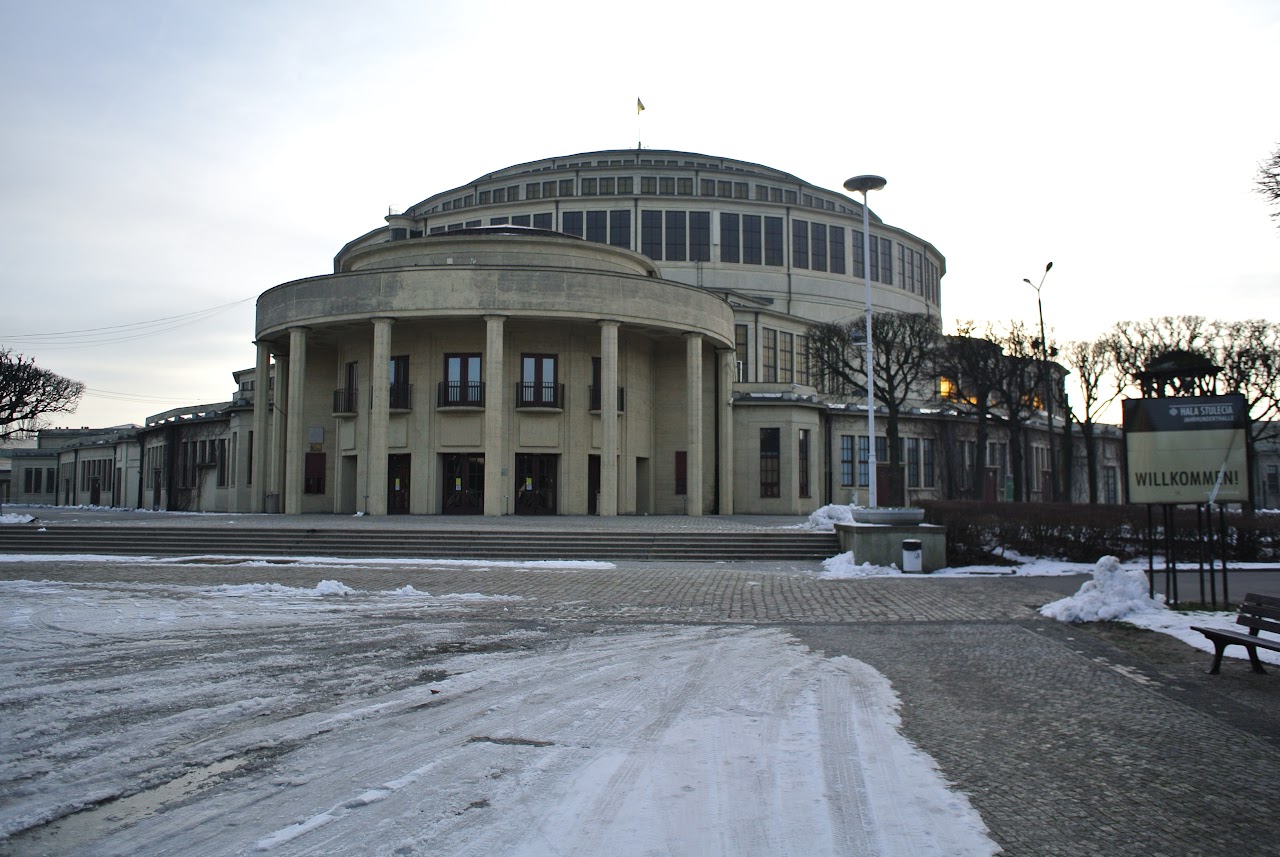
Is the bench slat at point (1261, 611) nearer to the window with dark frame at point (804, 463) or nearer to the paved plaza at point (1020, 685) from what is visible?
the paved plaza at point (1020, 685)

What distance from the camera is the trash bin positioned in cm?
2012

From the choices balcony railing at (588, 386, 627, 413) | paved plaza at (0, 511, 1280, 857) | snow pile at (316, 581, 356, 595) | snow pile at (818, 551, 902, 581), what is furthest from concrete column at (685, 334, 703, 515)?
snow pile at (316, 581, 356, 595)

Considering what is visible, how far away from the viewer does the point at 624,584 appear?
1733 centimetres

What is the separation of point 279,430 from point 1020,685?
120 ft

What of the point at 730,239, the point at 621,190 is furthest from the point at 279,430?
the point at 730,239

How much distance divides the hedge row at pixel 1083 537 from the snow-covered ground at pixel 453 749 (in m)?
12.0

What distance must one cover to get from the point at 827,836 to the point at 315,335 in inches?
1493

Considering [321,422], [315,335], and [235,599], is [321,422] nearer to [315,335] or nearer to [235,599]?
[315,335]

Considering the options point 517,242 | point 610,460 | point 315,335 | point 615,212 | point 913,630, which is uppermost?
point 615,212

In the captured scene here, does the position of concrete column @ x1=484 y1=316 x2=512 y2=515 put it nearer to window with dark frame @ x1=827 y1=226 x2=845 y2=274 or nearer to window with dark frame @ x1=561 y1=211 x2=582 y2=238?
window with dark frame @ x1=561 y1=211 x2=582 y2=238

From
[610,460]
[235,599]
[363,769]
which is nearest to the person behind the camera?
[363,769]


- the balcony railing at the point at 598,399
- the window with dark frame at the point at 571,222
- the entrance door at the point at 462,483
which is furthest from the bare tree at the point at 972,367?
the window with dark frame at the point at 571,222

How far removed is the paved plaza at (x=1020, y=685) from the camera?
16.8 ft

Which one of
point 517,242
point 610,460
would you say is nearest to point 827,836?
point 610,460
